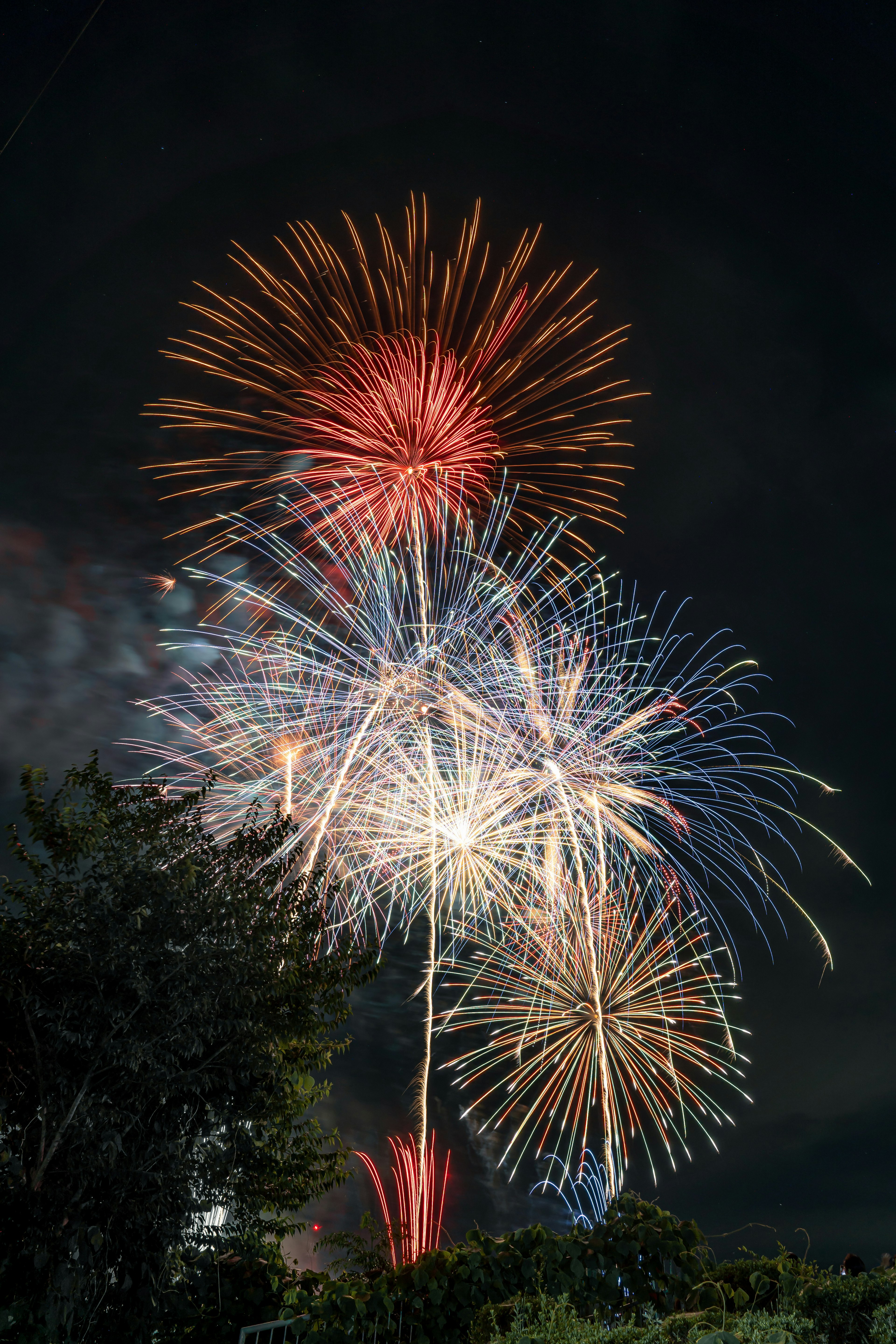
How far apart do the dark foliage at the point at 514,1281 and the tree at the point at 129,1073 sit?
84.5 inches

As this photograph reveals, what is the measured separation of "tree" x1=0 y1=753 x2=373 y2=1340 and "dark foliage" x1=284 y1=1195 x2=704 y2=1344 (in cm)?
215

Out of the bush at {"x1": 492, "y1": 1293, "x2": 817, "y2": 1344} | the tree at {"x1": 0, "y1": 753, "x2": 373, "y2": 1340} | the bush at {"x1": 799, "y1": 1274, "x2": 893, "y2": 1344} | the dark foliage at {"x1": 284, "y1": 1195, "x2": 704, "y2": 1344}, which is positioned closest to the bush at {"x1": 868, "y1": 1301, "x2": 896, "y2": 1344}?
the bush at {"x1": 799, "y1": 1274, "x2": 893, "y2": 1344}

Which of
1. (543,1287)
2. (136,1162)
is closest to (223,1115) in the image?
(136,1162)

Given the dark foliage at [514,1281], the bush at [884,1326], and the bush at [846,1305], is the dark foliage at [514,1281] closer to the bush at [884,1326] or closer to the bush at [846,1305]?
the bush at [846,1305]

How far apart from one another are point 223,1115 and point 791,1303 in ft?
23.4

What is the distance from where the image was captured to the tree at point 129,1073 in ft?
35.3

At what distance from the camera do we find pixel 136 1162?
36.7 ft

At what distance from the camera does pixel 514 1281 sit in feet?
33.4

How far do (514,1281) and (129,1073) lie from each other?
5.24 meters

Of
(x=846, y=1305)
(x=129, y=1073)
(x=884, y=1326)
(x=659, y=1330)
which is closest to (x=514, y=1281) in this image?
(x=659, y=1330)

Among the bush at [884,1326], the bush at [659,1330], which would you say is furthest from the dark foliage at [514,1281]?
the bush at [884,1326]

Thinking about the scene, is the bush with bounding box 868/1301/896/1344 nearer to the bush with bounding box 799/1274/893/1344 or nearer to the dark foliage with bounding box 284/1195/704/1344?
the bush with bounding box 799/1274/893/1344

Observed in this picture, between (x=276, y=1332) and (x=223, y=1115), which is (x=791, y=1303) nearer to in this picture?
(x=276, y=1332)

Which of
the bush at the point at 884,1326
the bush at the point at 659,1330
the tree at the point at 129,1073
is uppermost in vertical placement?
the tree at the point at 129,1073
